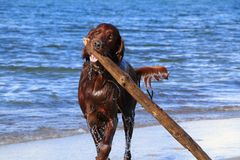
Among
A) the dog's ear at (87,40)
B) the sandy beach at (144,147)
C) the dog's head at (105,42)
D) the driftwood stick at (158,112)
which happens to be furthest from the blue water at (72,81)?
the driftwood stick at (158,112)

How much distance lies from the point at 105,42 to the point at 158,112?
76 centimetres

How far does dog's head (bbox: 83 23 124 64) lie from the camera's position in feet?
19.4

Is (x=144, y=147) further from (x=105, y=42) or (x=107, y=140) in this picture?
(x=105, y=42)

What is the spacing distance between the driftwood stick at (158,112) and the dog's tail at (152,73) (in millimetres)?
1215

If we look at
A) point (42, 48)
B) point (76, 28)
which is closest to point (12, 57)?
point (42, 48)

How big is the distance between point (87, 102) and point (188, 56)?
1482 centimetres

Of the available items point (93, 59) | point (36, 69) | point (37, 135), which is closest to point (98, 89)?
point (93, 59)

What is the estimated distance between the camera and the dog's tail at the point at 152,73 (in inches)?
273

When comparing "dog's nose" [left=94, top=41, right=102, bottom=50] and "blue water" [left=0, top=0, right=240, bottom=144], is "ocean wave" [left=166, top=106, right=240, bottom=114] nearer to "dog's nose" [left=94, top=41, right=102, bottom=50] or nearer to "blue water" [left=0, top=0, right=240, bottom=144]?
"blue water" [left=0, top=0, right=240, bottom=144]

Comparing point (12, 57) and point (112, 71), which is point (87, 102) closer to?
point (112, 71)

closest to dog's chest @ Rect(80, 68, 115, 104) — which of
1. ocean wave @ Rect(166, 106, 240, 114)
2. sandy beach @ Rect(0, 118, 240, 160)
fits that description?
sandy beach @ Rect(0, 118, 240, 160)

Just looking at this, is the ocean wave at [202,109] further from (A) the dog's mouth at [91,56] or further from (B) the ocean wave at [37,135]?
(A) the dog's mouth at [91,56]

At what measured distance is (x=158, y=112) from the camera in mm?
5539

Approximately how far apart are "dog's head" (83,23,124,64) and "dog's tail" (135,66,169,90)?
86 cm
